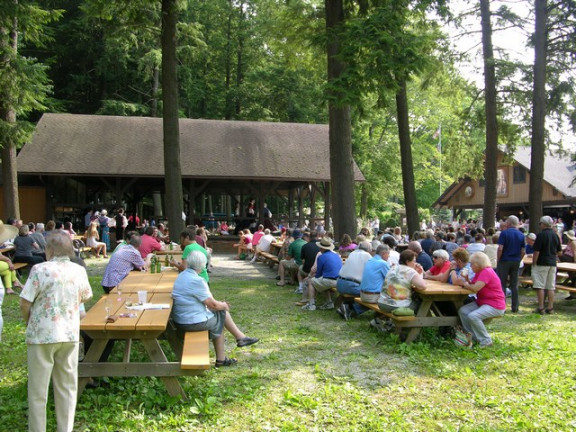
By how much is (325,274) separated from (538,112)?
8119mm

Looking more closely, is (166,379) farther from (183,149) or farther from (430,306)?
(183,149)

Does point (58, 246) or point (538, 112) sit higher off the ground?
point (538, 112)

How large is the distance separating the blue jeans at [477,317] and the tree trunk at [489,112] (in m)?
9.21

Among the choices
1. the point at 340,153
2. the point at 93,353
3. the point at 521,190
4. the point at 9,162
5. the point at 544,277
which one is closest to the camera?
the point at 93,353

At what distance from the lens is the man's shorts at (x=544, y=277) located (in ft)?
29.4

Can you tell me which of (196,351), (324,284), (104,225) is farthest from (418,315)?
(104,225)

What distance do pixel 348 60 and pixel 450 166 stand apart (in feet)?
30.2

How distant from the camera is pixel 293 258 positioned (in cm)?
1161

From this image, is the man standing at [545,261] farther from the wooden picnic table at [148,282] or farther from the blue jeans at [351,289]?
the wooden picnic table at [148,282]

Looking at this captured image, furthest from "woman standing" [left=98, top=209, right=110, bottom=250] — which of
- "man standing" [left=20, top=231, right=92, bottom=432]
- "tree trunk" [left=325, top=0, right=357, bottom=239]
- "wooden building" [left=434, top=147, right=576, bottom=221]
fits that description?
"wooden building" [left=434, top=147, right=576, bottom=221]

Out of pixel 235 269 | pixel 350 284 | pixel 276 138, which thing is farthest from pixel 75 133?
pixel 350 284

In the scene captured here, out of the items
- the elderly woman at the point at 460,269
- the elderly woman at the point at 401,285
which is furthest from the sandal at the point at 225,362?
the elderly woman at the point at 460,269

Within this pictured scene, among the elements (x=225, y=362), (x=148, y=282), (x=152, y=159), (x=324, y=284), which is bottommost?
(x=225, y=362)

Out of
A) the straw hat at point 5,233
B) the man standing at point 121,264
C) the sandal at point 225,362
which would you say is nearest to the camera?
the sandal at point 225,362
